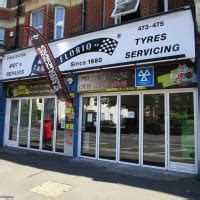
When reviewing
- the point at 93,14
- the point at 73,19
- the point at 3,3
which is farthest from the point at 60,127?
the point at 3,3

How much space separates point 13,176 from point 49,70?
4544mm

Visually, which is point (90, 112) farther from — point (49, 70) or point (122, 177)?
point (122, 177)

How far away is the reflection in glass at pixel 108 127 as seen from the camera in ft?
32.1

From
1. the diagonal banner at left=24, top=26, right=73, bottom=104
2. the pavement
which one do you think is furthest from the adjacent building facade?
the pavement

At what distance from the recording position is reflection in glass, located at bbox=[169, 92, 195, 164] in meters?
8.12

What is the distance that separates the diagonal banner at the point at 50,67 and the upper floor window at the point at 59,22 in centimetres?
146

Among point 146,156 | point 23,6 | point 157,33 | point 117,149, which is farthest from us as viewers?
point 23,6

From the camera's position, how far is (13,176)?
7855mm

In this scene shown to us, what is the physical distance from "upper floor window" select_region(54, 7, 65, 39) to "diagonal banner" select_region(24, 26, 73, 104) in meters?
1.46

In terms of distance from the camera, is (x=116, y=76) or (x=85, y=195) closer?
(x=85, y=195)

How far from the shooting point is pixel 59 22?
12.7m

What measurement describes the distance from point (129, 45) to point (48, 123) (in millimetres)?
5145

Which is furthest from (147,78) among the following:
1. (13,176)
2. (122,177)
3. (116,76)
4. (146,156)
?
(13,176)

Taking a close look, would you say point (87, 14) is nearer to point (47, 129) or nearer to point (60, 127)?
point (60, 127)
